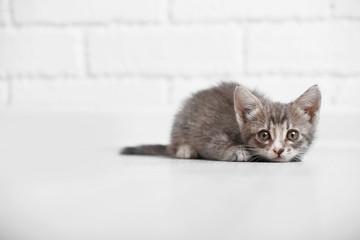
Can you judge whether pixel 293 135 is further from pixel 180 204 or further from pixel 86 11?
pixel 86 11

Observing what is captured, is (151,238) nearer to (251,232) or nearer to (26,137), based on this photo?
(251,232)

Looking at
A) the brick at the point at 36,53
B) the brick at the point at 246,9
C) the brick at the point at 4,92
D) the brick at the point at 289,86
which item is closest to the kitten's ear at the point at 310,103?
the brick at the point at 289,86

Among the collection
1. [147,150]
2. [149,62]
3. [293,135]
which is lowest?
[147,150]

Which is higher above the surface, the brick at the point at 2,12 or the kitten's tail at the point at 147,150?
the brick at the point at 2,12

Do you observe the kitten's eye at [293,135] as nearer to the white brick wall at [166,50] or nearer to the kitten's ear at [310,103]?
the kitten's ear at [310,103]

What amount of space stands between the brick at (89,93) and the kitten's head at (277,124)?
23.3 inches

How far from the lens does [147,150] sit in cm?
161

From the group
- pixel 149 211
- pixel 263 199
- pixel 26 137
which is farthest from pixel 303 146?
pixel 26 137

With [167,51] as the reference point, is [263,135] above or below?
below

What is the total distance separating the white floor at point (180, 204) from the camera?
66cm

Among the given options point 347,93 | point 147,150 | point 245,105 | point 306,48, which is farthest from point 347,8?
point 147,150

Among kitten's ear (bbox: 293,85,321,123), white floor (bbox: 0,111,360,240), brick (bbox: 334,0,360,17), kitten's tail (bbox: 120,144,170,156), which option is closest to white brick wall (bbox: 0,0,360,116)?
brick (bbox: 334,0,360,17)

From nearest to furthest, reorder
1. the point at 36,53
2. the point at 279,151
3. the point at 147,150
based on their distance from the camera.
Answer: the point at 279,151, the point at 147,150, the point at 36,53

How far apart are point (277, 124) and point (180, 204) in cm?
68
